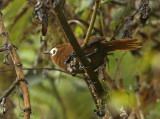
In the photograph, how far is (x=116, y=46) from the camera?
2.20 m

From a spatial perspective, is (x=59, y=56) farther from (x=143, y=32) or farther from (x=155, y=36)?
(x=155, y=36)

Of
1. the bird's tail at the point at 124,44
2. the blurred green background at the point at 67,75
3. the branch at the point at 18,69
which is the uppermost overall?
the blurred green background at the point at 67,75

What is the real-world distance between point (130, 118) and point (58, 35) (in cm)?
125

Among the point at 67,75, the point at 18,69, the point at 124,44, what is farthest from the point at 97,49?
the point at 67,75

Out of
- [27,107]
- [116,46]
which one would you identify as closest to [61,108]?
[116,46]

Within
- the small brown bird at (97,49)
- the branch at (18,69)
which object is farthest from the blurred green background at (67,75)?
the branch at (18,69)

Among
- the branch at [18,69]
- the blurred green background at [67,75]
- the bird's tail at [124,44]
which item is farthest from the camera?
the blurred green background at [67,75]

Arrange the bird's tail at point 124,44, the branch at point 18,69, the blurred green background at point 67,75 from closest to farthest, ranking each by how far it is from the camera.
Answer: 1. the branch at point 18,69
2. the bird's tail at point 124,44
3. the blurred green background at point 67,75

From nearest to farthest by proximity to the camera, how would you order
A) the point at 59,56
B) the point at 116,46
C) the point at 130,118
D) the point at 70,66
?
the point at 70,66, the point at 130,118, the point at 116,46, the point at 59,56

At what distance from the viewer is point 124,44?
211cm

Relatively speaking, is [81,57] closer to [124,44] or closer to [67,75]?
[124,44]

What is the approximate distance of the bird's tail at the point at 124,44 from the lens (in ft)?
6.72

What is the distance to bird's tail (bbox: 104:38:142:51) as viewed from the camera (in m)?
2.05

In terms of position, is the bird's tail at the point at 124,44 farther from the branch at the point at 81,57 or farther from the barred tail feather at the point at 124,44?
the branch at the point at 81,57
